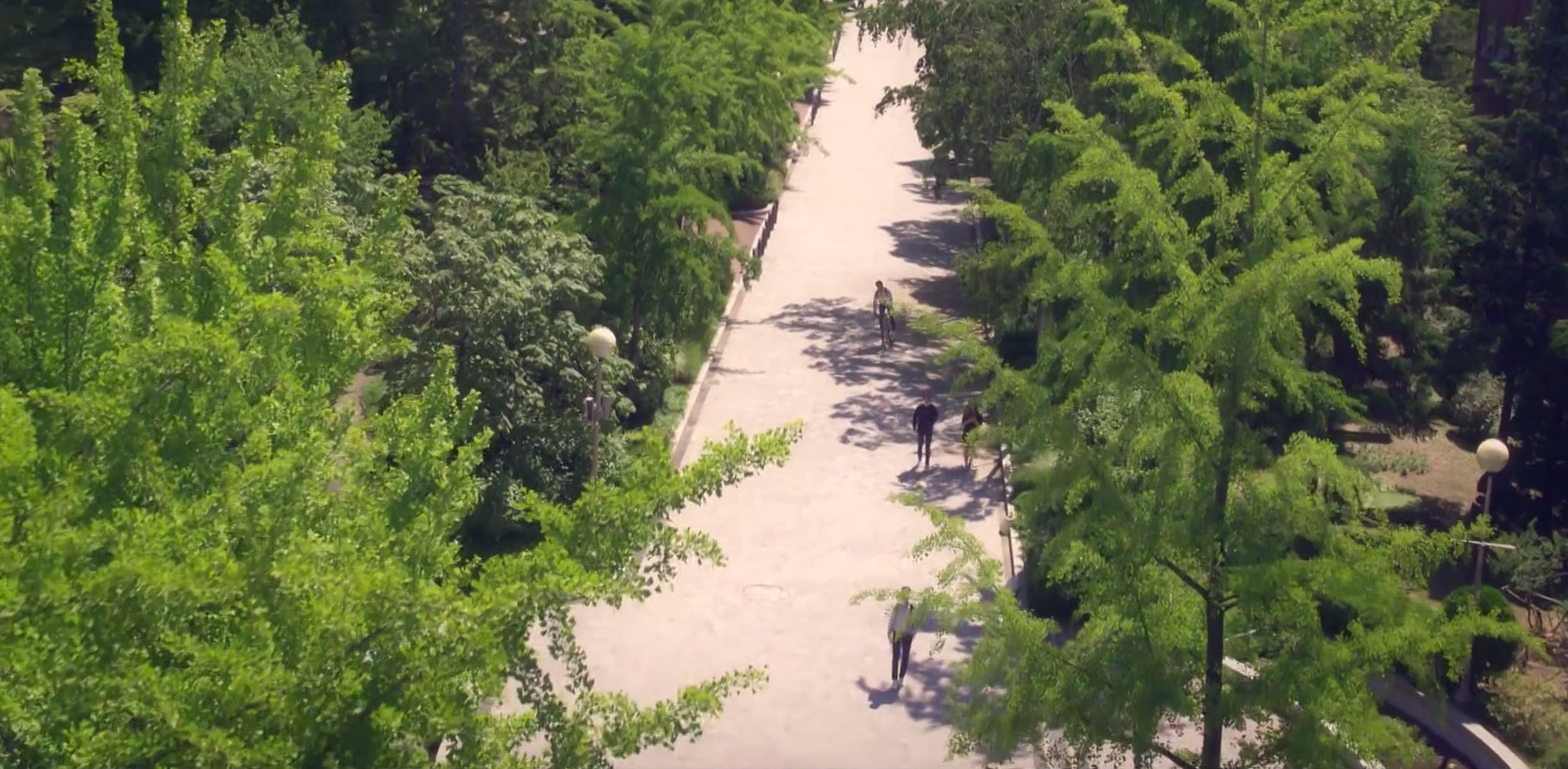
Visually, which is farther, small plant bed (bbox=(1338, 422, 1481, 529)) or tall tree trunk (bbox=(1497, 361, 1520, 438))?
small plant bed (bbox=(1338, 422, 1481, 529))

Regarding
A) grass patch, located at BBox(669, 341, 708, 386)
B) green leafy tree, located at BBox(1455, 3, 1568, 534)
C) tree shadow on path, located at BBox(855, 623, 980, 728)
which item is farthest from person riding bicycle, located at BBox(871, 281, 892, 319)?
tree shadow on path, located at BBox(855, 623, 980, 728)

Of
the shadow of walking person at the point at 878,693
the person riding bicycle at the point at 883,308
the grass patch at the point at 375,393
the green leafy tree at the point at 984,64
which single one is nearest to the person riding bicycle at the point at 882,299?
the person riding bicycle at the point at 883,308

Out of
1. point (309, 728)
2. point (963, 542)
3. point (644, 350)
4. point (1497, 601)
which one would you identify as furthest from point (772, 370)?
point (309, 728)

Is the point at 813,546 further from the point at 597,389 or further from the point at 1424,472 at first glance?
the point at 1424,472

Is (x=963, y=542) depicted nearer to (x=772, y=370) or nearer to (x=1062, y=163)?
(x=1062, y=163)

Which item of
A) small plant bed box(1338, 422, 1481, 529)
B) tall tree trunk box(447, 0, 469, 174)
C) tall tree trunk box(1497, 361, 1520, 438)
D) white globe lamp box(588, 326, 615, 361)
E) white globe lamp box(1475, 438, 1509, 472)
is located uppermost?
tall tree trunk box(447, 0, 469, 174)

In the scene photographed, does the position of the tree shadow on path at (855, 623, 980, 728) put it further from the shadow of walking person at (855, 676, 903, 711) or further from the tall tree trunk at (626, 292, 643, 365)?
the tall tree trunk at (626, 292, 643, 365)

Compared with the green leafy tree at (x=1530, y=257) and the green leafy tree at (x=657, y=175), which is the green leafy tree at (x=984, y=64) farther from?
the green leafy tree at (x=1530, y=257)
